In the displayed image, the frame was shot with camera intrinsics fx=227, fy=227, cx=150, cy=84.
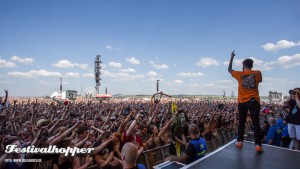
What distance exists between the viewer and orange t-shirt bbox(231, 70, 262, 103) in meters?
4.14

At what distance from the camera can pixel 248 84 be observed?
419 centimetres

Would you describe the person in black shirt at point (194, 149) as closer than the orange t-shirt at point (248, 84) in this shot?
Yes

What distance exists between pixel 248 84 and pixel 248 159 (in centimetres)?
144

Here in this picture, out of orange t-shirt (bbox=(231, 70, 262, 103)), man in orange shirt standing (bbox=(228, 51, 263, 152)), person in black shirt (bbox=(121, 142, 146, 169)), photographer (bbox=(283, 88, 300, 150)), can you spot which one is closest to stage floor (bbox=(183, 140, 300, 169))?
man in orange shirt standing (bbox=(228, 51, 263, 152))

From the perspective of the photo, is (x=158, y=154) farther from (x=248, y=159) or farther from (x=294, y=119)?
(x=294, y=119)

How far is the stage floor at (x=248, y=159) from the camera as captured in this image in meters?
2.95

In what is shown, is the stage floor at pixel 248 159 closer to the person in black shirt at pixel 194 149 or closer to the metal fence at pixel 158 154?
the person in black shirt at pixel 194 149

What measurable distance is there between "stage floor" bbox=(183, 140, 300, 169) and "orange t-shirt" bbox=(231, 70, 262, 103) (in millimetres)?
942

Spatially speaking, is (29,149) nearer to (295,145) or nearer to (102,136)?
(102,136)

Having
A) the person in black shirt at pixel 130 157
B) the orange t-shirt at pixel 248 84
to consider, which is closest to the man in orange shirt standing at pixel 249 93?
the orange t-shirt at pixel 248 84

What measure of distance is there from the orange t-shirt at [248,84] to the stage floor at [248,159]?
3.09 feet

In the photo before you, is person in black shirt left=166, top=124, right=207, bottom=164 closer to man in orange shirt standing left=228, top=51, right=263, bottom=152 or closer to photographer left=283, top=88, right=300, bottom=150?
man in orange shirt standing left=228, top=51, right=263, bottom=152

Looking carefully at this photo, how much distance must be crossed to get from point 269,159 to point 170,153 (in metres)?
3.80

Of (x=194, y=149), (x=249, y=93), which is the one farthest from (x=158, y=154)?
(x=249, y=93)
